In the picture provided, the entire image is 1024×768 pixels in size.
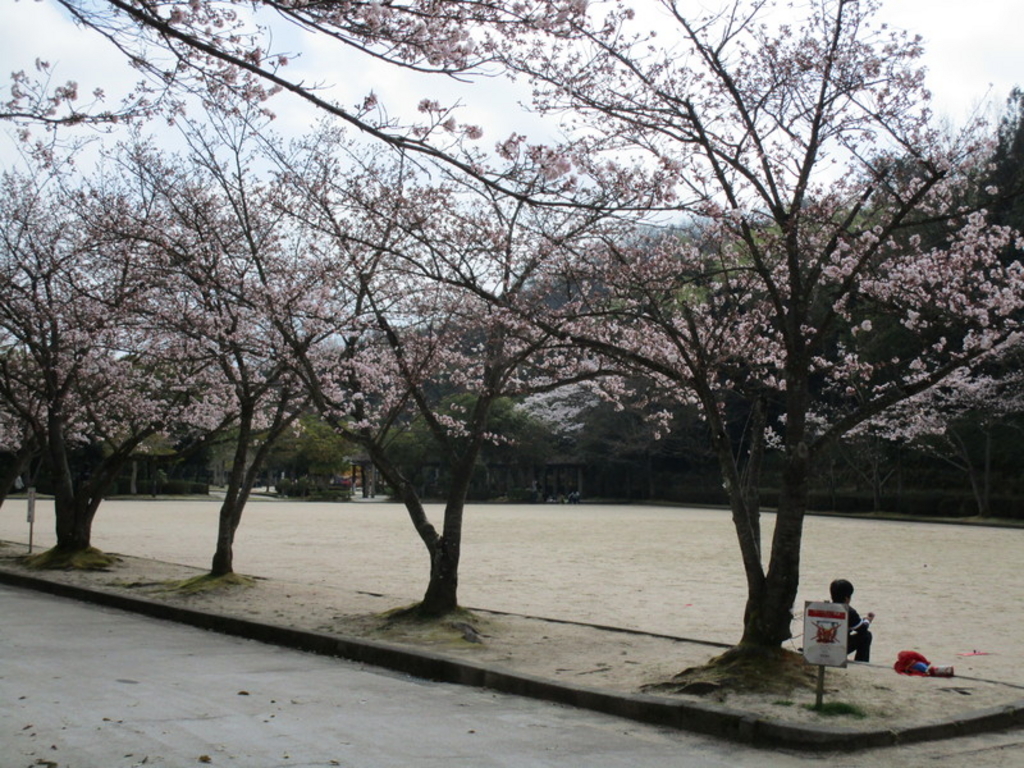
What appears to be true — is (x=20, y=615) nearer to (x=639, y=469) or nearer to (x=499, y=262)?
(x=499, y=262)

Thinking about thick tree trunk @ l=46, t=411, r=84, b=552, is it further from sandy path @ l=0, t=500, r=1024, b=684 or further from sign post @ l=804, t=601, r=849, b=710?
sign post @ l=804, t=601, r=849, b=710

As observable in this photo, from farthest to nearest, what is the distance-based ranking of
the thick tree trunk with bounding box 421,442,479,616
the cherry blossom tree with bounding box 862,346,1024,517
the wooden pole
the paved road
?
1. the cherry blossom tree with bounding box 862,346,1024,517
2. the thick tree trunk with bounding box 421,442,479,616
3. the wooden pole
4. the paved road

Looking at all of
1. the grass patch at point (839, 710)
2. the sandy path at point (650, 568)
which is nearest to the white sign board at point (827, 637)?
the grass patch at point (839, 710)

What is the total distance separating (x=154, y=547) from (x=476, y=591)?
10.8 metres

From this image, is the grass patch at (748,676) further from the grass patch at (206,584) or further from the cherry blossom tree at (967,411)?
the cherry blossom tree at (967,411)

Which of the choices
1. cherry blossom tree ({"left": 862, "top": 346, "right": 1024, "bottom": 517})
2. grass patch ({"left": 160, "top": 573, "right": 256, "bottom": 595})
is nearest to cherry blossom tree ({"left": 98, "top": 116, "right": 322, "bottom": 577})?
grass patch ({"left": 160, "top": 573, "right": 256, "bottom": 595})

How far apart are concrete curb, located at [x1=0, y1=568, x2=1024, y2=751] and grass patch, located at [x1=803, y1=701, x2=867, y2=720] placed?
0.32 m

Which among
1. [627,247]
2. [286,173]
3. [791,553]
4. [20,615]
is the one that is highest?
[286,173]

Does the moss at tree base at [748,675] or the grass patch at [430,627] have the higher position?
the moss at tree base at [748,675]

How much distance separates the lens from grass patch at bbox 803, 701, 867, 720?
22.2 ft

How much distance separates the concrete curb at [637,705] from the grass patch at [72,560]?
6530 mm

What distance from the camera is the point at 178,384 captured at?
56.9 feet

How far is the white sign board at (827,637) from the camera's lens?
676 centimetres

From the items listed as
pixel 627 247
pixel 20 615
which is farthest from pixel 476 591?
pixel 627 247
